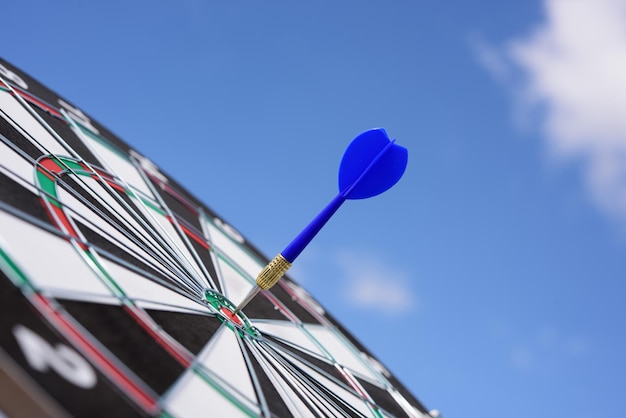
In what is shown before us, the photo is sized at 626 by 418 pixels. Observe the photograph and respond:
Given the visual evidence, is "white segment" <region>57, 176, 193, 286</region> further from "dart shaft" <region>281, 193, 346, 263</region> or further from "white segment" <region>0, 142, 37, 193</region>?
"dart shaft" <region>281, 193, 346, 263</region>

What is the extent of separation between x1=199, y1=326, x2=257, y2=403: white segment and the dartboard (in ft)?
0.04

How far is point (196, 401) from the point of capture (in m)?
3.40

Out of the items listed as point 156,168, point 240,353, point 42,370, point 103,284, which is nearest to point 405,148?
point 240,353

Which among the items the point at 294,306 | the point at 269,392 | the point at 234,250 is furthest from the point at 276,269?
the point at 234,250

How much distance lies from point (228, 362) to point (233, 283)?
2.01 metres

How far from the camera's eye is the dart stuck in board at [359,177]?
4.60 metres

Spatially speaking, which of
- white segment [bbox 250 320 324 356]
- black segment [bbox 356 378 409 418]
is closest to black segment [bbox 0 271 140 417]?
white segment [bbox 250 320 324 356]

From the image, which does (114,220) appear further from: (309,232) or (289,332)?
(289,332)

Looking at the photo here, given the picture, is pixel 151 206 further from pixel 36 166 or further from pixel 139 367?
pixel 139 367

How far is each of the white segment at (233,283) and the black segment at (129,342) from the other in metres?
2.02

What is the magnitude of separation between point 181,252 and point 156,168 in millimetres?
2654

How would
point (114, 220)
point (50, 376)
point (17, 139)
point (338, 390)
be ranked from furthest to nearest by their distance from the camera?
point (338, 390)
point (114, 220)
point (17, 139)
point (50, 376)

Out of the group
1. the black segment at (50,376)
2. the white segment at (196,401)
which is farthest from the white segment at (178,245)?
the black segment at (50,376)

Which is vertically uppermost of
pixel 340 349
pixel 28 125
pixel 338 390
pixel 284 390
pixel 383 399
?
pixel 340 349
